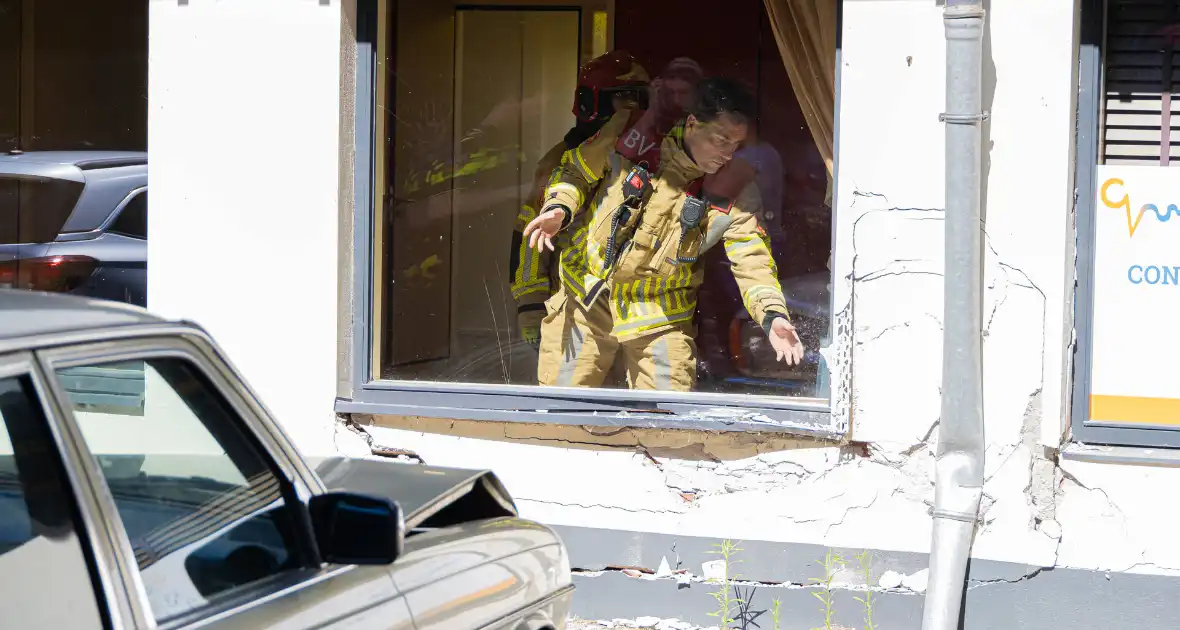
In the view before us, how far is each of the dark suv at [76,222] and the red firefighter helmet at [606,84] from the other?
2044 mm

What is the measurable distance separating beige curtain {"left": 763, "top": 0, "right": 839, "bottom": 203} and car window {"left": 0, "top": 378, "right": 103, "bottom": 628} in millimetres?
3710

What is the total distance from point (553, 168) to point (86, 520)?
13.3ft

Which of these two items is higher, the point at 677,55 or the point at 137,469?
the point at 677,55

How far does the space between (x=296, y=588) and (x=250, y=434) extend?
0.92ft

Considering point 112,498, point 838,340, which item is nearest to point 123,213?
point 838,340

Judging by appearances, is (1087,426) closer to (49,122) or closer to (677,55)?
(677,55)

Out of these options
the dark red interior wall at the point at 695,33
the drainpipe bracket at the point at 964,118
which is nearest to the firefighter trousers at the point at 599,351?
the dark red interior wall at the point at 695,33

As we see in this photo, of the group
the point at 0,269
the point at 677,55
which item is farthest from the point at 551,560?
the point at 0,269

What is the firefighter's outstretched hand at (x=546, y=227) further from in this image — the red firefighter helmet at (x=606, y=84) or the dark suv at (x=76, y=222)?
the dark suv at (x=76, y=222)

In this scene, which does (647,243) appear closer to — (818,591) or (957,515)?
(818,591)

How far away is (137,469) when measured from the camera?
220cm

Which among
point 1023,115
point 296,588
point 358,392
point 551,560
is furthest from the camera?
point 358,392

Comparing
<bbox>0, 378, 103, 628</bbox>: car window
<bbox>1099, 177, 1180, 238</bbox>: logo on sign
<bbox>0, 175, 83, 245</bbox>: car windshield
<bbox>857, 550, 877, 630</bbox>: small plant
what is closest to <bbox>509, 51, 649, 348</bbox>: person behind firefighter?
<bbox>857, 550, 877, 630</bbox>: small plant

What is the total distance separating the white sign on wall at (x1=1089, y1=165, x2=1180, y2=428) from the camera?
4.60m
